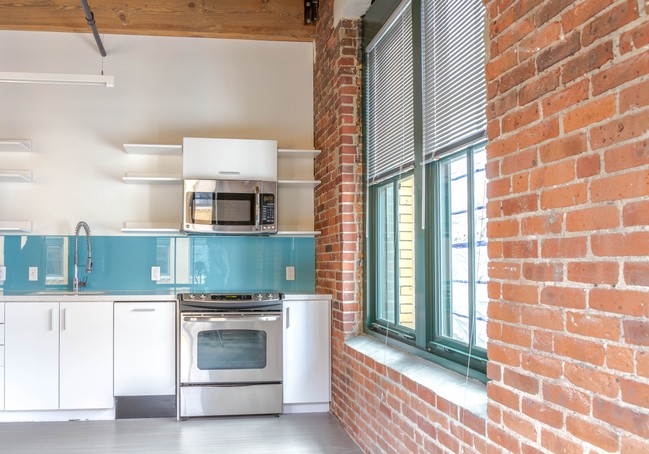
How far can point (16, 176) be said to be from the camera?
466cm

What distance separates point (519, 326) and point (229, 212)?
→ 3138 millimetres

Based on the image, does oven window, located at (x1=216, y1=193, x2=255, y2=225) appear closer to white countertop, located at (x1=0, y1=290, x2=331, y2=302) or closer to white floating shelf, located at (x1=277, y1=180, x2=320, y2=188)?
white floating shelf, located at (x1=277, y1=180, x2=320, y2=188)

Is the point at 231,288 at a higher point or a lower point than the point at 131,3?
lower

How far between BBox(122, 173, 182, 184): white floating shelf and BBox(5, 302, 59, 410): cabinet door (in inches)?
46.4

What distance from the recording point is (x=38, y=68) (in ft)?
16.2

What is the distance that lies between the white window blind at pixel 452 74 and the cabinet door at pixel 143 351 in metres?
2.45

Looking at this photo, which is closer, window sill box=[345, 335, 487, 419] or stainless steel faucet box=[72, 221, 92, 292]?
window sill box=[345, 335, 487, 419]

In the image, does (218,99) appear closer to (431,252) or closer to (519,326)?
(431,252)

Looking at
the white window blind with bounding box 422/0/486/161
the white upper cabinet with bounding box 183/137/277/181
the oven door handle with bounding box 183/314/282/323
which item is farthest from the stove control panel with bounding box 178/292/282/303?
the white window blind with bounding box 422/0/486/161

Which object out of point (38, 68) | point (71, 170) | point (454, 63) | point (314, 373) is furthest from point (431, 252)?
point (38, 68)

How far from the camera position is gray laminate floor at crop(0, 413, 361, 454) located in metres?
3.65

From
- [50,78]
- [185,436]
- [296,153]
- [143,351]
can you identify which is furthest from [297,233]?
[50,78]

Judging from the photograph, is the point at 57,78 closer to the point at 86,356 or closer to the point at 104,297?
the point at 104,297

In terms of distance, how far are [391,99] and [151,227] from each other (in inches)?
92.7
